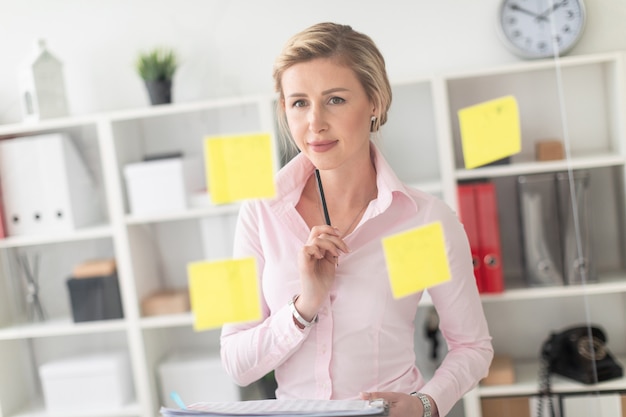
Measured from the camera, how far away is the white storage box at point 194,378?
98 cm

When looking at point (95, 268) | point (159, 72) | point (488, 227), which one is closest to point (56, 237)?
point (95, 268)

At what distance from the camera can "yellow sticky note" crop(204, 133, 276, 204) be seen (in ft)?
2.99

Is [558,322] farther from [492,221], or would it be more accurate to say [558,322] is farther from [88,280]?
[88,280]

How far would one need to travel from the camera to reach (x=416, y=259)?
2.86 feet

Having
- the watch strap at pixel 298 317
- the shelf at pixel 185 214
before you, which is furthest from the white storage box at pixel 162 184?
the watch strap at pixel 298 317

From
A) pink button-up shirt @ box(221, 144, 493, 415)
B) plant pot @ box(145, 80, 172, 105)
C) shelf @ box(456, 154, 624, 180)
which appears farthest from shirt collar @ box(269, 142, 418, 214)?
plant pot @ box(145, 80, 172, 105)

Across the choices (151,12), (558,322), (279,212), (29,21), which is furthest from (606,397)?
(29,21)

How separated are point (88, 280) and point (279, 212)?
1.13 feet

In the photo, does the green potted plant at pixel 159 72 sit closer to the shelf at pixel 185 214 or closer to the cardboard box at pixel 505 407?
the shelf at pixel 185 214

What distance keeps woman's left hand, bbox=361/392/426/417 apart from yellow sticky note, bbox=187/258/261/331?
18 cm

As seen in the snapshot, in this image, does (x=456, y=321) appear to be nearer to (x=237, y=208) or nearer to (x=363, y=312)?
(x=363, y=312)

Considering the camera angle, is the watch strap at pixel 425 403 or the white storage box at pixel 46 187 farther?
the white storage box at pixel 46 187

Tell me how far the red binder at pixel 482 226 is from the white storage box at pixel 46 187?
1.67 feet

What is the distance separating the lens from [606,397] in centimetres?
98
